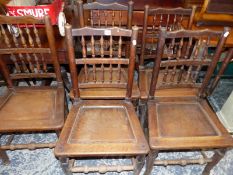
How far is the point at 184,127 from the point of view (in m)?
1.30

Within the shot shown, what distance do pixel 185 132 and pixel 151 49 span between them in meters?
0.86

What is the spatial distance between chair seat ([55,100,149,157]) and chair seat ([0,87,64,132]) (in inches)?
4.9

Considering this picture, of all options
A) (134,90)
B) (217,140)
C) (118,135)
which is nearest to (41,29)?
(134,90)

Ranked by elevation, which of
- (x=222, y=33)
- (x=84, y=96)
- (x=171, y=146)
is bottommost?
(x=171, y=146)

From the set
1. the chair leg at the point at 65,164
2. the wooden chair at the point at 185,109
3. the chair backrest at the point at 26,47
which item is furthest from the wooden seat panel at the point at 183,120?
the chair backrest at the point at 26,47

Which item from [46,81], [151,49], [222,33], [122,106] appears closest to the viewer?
[222,33]

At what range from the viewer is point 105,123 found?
131cm

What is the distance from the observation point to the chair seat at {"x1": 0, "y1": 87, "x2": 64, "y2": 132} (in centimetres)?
129

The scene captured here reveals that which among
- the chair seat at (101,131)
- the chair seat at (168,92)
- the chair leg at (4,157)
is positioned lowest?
the chair leg at (4,157)

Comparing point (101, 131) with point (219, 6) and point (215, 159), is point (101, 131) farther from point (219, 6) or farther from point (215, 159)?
point (219, 6)

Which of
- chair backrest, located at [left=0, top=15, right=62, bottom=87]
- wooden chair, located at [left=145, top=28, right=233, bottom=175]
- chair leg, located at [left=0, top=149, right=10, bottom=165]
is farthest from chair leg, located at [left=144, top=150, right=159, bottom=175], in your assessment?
chair leg, located at [left=0, top=149, right=10, bottom=165]

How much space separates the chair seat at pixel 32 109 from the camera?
1.29 m

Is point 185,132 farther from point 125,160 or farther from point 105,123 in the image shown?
point 125,160

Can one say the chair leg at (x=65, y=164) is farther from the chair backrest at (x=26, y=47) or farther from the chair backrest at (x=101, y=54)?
the chair backrest at (x=26, y=47)
